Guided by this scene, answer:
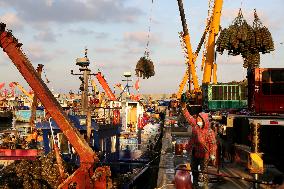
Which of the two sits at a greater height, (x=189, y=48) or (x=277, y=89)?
(x=189, y=48)

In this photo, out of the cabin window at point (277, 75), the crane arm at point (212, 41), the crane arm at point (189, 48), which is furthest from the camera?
the crane arm at point (189, 48)

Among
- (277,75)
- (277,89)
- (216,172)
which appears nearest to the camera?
(216,172)

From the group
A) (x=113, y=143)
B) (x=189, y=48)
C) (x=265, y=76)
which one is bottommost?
(x=113, y=143)

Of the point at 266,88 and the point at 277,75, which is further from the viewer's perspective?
the point at 266,88

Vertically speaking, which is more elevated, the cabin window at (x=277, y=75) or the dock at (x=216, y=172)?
the cabin window at (x=277, y=75)

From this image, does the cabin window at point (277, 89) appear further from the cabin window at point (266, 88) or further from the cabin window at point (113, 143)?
the cabin window at point (113, 143)

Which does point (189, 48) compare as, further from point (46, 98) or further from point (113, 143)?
point (46, 98)

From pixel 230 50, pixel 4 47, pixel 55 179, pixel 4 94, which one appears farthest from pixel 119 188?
pixel 4 94

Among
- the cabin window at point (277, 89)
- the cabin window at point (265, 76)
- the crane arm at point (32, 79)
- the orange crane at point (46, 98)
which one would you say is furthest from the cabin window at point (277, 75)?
the crane arm at point (32, 79)

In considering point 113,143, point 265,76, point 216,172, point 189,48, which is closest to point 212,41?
point 189,48

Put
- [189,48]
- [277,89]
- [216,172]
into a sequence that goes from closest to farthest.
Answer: [216,172], [277,89], [189,48]

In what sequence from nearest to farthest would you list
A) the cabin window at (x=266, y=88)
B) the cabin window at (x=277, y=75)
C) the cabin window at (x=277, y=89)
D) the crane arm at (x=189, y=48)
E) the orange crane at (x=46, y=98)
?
the orange crane at (x=46, y=98), the cabin window at (x=277, y=75), the cabin window at (x=277, y=89), the cabin window at (x=266, y=88), the crane arm at (x=189, y=48)

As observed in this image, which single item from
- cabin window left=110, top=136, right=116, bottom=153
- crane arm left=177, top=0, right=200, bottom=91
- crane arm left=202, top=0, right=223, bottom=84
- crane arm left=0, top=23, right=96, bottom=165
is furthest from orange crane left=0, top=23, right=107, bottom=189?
crane arm left=177, top=0, right=200, bottom=91

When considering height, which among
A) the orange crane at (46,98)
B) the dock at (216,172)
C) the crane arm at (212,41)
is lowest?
the dock at (216,172)
